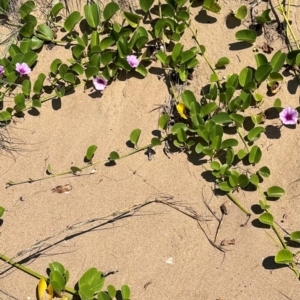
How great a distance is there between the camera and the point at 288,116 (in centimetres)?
259

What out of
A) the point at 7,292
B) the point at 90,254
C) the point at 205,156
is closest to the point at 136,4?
the point at 205,156

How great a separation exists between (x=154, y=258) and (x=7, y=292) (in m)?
0.59

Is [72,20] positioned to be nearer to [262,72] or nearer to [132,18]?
[132,18]

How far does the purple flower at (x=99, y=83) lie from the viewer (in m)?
2.76

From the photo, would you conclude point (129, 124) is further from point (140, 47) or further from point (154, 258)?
point (154, 258)

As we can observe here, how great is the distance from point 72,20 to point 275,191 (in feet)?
4.16

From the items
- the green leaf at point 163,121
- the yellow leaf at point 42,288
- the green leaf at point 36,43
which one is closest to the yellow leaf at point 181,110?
the green leaf at point 163,121

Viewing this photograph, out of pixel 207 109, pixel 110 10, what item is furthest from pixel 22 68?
pixel 207 109

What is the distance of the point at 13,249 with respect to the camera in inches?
96.1

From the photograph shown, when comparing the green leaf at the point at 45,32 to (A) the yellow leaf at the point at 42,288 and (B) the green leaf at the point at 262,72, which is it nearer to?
(B) the green leaf at the point at 262,72

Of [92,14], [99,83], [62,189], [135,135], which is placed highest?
[92,14]

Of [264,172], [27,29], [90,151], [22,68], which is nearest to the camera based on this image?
[264,172]

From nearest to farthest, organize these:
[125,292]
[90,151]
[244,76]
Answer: [125,292] < [90,151] < [244,76]

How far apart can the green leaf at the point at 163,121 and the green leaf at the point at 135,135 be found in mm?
111
